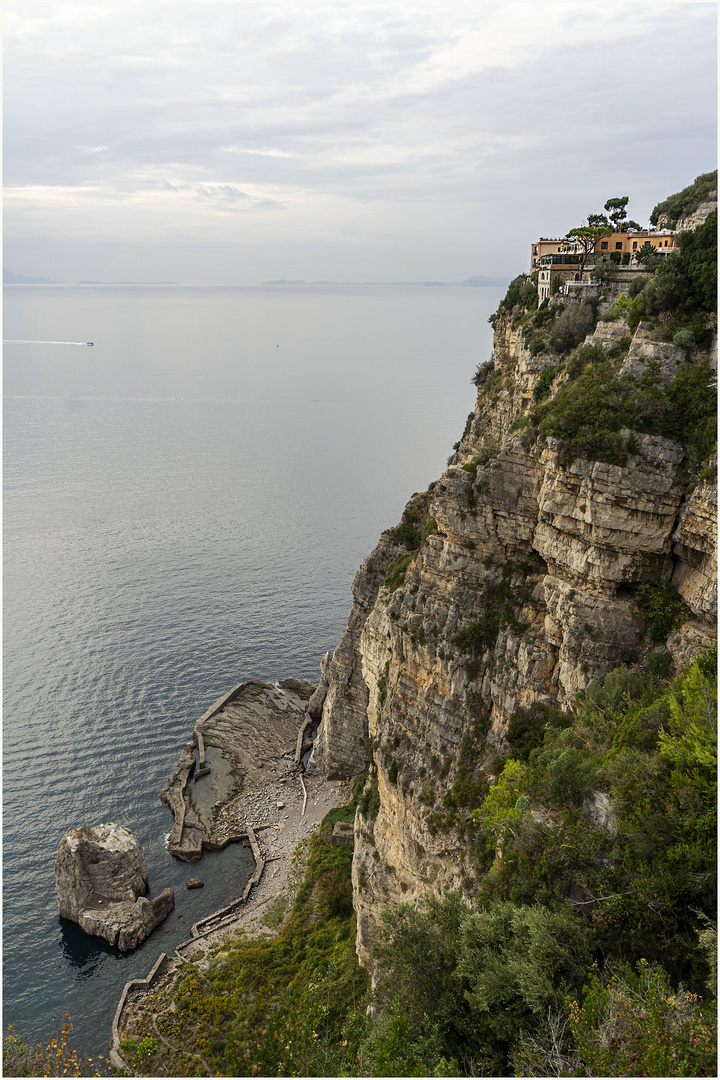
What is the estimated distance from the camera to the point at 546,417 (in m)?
30.0

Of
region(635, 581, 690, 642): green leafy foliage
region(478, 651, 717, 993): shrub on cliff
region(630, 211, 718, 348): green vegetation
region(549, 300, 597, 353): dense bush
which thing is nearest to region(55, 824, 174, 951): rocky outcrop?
region(478, 651, 717, 993): shrub on cliff

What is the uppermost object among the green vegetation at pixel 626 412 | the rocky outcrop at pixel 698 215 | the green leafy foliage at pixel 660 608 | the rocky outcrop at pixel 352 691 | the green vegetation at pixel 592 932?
the rocky outcrop at pixel 698 215

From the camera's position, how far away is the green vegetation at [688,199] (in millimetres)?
51469

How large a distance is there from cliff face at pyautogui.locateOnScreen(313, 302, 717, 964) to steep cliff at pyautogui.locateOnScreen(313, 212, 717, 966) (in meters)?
0.08

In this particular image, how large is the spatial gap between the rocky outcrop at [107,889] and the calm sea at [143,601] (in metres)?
1.12

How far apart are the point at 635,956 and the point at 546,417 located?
827 inches

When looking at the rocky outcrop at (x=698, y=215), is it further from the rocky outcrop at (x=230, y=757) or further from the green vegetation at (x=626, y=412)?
the rocky outcrop at (x=230, y=757)

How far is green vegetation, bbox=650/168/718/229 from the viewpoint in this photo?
51469mm

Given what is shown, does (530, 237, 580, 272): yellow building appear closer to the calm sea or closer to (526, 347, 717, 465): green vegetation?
(526, 347, 717, 465): green vegetation

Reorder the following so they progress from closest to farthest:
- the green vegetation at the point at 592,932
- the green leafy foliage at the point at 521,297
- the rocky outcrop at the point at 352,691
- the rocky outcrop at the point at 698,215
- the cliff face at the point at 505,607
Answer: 1. the green vegetation at the point at 592,932
2. the cliff face at the point at 505,607
3. the rocky outcrop at the point at 698,215
4. the green leafy foliage at the point at 521,297
5. the rocky outcrop at the point at 352,691

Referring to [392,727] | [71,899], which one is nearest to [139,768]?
[71,899]

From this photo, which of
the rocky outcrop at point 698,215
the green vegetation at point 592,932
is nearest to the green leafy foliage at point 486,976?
the green vegetation at point 592,932

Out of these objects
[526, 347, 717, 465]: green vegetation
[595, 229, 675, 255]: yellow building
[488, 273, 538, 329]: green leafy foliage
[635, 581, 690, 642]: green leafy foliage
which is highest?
[595, 229, 675, 255]: yellow building

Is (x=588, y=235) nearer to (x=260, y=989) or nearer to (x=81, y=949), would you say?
(x=260, y=989)
